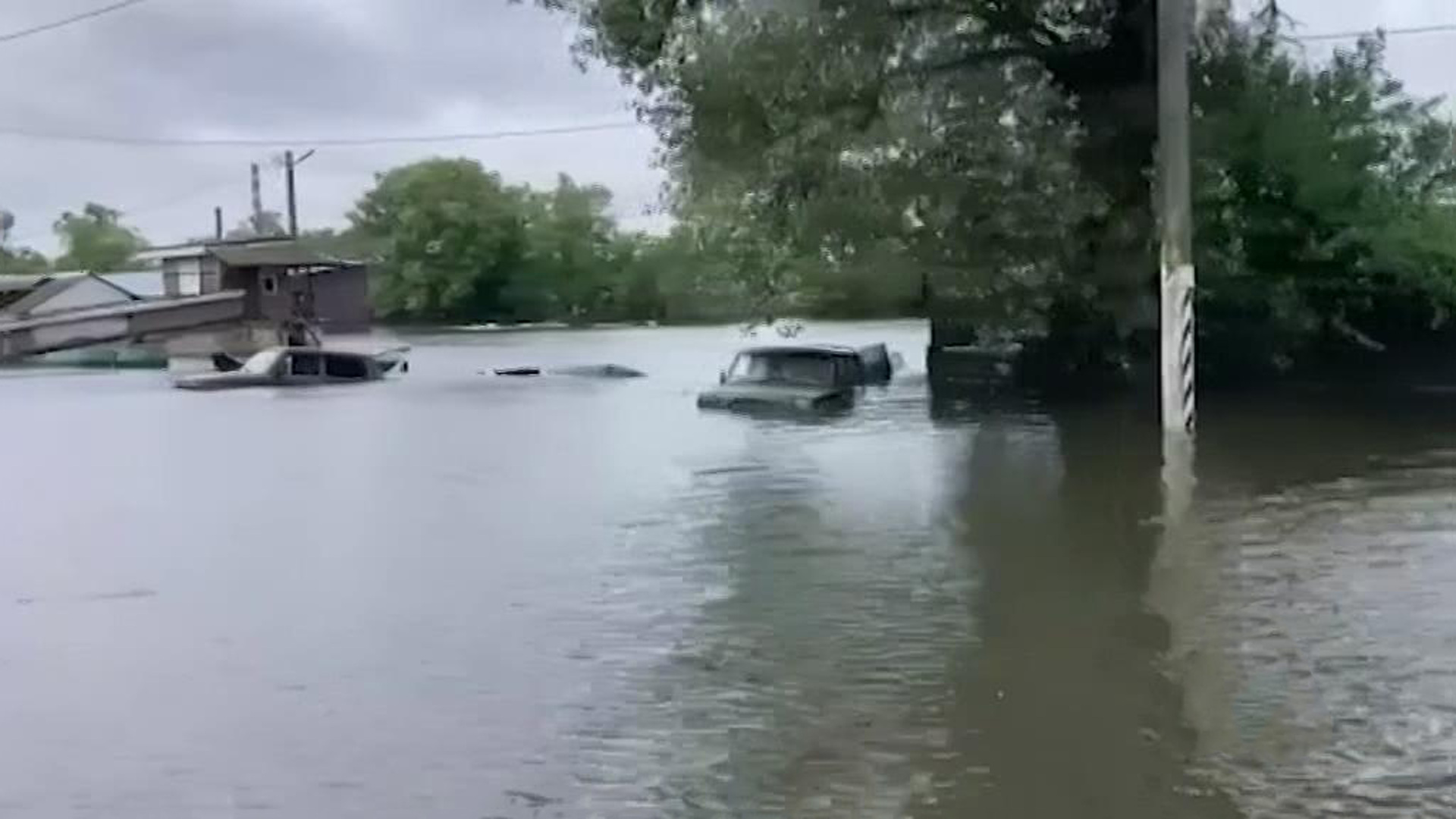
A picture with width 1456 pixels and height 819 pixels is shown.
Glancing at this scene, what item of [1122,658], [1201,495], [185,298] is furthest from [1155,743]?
[185,298]

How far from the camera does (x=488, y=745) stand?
23.7 feet

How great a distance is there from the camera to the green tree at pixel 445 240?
184 ft

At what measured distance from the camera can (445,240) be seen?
5581 centimetres

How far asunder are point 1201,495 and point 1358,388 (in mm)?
14294

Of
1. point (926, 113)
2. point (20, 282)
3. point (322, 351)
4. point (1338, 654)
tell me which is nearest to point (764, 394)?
point (926, 113)

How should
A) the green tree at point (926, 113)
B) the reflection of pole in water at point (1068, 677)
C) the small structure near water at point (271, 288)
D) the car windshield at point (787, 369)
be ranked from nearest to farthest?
the reflection of pole in water at point (1068, 677)
the green tree at point (926, 113)
the car windshield at point (787, 369)
the small structure near water at point (271, 288)

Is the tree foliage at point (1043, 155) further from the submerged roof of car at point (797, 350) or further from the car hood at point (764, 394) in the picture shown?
the car hood at point (764, 394)

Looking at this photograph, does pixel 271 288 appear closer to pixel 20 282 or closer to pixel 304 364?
pixel 20 282

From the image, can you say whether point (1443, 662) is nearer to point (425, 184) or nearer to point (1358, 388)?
point (1358, 388)

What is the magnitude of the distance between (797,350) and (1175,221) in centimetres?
A: 981

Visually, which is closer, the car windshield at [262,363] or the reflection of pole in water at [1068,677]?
the reflection of pole in water at [1068,677]

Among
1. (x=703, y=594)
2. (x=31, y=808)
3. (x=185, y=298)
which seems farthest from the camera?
(x=185, y=298)

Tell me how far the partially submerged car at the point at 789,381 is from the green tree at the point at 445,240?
27.1 metres

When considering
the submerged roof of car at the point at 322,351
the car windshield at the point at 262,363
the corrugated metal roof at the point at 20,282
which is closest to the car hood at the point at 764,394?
the submerged roof of car at the point at 322,351
